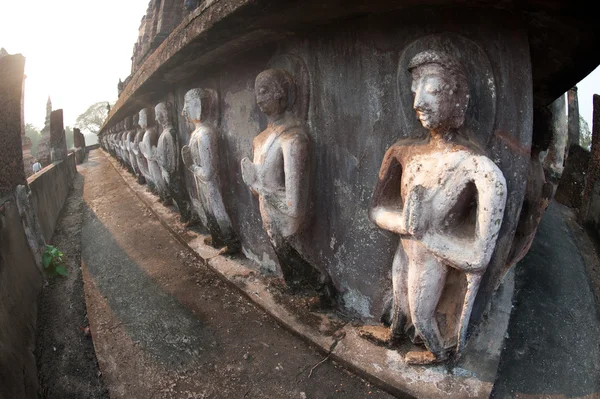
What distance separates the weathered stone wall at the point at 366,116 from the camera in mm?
1740

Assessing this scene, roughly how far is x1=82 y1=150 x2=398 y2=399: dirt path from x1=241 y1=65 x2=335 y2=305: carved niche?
1.54 ft

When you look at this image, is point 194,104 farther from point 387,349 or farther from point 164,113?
point 387,349

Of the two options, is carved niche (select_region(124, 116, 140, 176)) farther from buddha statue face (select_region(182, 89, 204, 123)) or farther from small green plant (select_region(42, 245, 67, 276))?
buddha statue face (select_region(182, 89, 204, 123))

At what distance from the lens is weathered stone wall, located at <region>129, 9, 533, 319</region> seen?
174 centimetres

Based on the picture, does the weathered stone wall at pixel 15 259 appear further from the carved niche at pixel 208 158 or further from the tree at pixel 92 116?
the tree at pixel 92 116

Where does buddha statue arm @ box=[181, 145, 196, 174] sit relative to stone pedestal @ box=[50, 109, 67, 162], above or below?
below

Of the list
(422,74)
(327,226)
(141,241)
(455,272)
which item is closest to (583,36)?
(422,74)

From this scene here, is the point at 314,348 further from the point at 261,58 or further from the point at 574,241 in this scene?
the point at 574,241

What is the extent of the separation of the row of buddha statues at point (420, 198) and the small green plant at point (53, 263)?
2.29m

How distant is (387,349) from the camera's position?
2.20 meters

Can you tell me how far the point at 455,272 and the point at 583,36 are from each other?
127cm

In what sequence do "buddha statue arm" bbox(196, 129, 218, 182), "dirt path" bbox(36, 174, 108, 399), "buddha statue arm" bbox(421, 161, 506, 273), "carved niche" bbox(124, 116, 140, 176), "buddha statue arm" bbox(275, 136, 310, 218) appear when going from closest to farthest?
"buddha statue arm" bbox(421, 161, 506, 273)
"dirt path" bbox(36, 174, 108, 399)
"buddha statue arm" bbox(275, 136, 310, 218)
"buddha statue arm" bbox(196, 129, 218, 182)
"carved niche" bbox(124, 116, 140, 176)

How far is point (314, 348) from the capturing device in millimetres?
2326

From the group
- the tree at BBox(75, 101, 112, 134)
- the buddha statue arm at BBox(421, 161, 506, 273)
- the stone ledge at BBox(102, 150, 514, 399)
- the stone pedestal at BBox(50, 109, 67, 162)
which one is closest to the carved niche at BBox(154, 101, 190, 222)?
the stone ledge at BBox(102, 150, 514, 399)
